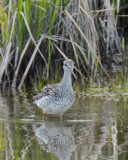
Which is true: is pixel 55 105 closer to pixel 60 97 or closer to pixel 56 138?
pixel 60 97

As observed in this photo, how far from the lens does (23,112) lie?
789cm

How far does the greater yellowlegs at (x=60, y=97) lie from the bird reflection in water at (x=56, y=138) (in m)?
0.21

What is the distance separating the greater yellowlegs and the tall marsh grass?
1.47 meters

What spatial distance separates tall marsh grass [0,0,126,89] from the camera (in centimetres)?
906

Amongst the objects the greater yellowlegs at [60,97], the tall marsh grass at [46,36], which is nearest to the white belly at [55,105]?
the greater yellowlegs at [60,97]

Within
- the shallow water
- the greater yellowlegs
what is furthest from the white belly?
the shallow water

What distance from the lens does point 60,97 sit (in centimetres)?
741

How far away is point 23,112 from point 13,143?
5.81 ft

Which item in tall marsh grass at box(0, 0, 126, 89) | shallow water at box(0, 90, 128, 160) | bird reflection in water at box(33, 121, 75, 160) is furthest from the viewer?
tall marsh grass at box(0, 0, 126, 89)

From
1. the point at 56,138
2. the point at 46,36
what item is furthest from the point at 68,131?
the point at 46,36

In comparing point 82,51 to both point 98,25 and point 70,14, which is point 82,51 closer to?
point 70,14

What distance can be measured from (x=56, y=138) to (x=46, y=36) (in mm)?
3117

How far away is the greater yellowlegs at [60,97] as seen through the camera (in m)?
7.34

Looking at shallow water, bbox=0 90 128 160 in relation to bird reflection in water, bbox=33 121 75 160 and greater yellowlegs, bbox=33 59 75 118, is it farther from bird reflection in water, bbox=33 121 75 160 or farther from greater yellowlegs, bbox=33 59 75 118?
greater yellowlegs, bbox=33 59 75 118
